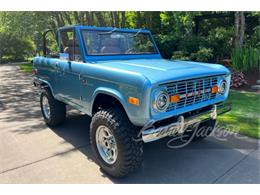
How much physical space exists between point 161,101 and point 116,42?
6.52ft

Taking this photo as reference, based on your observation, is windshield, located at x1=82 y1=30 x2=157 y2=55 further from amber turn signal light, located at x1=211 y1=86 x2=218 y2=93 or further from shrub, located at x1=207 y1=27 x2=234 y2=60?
shrub, located at x1=207 y1=27 x2=234 y2=60

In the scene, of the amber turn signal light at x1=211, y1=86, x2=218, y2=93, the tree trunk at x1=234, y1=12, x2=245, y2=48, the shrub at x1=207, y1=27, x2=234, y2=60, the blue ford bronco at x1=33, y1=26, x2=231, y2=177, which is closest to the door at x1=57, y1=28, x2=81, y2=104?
the blue ford bronco at x1=33, y1=26, x2=231, y2=177

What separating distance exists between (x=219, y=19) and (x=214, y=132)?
12.4 metres

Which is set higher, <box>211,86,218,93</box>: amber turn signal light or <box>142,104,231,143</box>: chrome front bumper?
<box>211,86,218,93</box>: amber turn signal light

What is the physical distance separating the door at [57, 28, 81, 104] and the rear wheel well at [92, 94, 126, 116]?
0.47 metres

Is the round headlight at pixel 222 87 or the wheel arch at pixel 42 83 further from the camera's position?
the wheel arch at pixel 42 83

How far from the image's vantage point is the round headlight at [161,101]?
3.15m

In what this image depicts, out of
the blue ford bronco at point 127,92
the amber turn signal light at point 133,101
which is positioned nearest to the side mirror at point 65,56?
the blue ford bronco at point 127,92

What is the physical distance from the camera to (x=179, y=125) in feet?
11.2

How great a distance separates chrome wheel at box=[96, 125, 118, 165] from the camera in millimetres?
3638

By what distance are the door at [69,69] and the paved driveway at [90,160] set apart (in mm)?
821

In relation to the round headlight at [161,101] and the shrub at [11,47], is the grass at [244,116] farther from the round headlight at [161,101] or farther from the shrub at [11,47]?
the shrub at [11,47]
